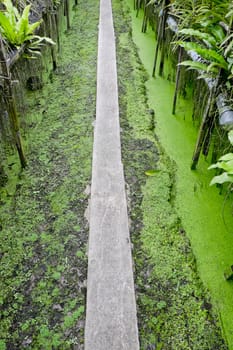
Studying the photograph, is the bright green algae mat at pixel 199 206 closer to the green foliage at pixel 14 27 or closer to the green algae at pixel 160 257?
the green algae at pixel 160 257

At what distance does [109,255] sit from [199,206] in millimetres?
878

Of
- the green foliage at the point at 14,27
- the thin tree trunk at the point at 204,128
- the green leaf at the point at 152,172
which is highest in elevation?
the green foliage at the point at 14,27

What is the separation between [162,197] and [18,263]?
1.16 m

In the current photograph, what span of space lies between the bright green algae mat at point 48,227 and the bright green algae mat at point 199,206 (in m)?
0.65

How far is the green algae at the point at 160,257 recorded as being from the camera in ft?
5.25

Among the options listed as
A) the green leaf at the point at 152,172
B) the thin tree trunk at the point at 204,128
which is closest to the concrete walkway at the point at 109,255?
the green leaf at the point at 152,172

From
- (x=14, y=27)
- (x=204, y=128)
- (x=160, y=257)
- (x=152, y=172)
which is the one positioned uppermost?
(x=14, y=27)

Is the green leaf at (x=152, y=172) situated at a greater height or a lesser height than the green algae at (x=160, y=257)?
greater

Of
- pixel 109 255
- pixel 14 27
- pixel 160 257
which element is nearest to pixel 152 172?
pixel 160 257

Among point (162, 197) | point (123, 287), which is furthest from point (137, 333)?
point (162, 197)

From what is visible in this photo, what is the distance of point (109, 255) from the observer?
1849 millimetres

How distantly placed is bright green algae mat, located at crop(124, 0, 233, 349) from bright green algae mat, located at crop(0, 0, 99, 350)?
0.65 m

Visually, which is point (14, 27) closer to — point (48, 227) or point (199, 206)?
point (48, 227)

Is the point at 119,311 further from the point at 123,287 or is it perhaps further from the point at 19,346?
the point at 19,346
